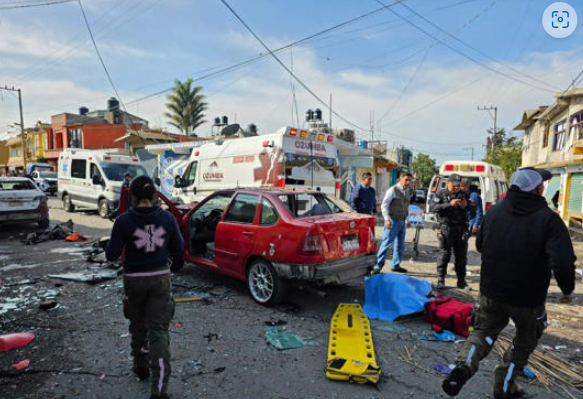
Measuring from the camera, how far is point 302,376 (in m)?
3.09

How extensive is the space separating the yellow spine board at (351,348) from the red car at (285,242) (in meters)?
0.46

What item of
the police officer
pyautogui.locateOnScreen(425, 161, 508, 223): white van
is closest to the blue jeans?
the police officer

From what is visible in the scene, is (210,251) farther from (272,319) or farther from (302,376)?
(302,376)

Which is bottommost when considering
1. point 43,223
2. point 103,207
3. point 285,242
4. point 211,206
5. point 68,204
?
point 43,223

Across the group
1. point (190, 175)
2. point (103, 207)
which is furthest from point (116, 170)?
point (190, 175)

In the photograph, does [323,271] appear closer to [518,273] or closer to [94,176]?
[518,273]

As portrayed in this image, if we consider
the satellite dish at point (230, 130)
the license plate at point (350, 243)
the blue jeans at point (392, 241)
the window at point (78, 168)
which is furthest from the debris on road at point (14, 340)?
the satellite dish at point (230, 130)

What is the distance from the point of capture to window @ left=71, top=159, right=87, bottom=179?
12.9 meters

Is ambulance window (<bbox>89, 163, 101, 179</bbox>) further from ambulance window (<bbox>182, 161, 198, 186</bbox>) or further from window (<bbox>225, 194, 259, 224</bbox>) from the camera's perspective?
window (<bbox>225, 194, 259, 224</bbox>)

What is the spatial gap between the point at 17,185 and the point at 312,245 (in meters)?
9.65

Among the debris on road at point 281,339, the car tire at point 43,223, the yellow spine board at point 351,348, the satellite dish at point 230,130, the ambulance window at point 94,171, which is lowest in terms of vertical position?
the debris on road at point 281,339

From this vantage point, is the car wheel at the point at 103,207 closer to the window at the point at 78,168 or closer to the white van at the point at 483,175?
the window at the point at 78,168

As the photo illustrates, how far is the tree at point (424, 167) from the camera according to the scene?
4572cm

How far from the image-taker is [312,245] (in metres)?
4.24
